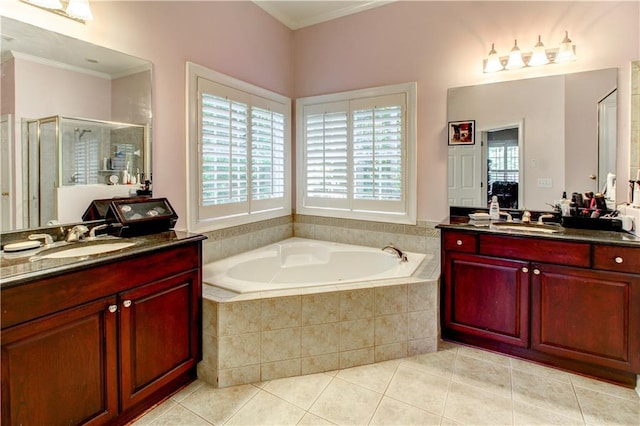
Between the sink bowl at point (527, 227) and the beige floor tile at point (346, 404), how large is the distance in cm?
144

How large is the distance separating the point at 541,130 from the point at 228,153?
2.55 m

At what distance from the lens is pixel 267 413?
179 centimetres

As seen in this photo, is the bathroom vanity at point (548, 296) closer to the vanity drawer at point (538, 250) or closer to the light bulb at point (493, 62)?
the vanity drawer at point (538, 250)

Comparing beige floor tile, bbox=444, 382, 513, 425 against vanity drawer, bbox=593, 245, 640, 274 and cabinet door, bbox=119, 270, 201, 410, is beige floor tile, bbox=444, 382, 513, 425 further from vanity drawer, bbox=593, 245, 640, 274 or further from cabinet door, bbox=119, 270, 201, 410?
cabinet door, bbox=119, 270, 201, 410

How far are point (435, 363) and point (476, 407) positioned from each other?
17.3 inches

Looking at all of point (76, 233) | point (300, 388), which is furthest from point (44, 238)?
point (300, 388)

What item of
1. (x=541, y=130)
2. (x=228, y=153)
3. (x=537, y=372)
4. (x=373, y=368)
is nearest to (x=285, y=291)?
(x=373, y=368)

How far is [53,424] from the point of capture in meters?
1.35

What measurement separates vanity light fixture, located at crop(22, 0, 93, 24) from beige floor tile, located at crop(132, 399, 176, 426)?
218 centimetres

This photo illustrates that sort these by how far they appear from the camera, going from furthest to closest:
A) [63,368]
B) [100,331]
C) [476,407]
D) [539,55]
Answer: [539,55], [476,407], [100,331], [63,368]

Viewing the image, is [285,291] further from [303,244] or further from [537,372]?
[537,372]

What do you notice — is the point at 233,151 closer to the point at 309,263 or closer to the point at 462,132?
the point at 309,263

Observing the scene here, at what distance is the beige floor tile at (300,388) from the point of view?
190 cm

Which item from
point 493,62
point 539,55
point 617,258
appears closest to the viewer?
point 617,258
